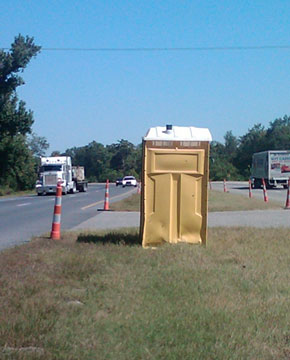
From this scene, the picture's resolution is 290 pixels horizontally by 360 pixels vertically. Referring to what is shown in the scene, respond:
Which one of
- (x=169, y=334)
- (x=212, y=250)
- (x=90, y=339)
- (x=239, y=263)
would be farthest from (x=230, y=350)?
(x=212, y=250)

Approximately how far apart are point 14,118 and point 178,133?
1770 inches

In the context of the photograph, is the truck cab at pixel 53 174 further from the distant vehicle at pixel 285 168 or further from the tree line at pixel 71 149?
the distant vehicle at pixel 285 168

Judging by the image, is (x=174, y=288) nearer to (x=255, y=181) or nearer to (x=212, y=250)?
(x=212, y=250)

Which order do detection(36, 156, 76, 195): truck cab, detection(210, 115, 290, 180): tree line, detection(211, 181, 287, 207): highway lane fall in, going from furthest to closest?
detection(210, 115, 290, 180): tree line, detection(36, 156, 76, 195): truck cab, detection(211, 181, 287, 207): highway lane

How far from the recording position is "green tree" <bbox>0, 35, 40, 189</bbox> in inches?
2003

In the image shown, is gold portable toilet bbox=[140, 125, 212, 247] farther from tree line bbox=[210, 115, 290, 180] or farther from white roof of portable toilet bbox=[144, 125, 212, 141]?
tree line bbox=[210, 115, 290, 180]

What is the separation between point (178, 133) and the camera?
36.2 ft

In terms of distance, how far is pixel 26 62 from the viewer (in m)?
51.3

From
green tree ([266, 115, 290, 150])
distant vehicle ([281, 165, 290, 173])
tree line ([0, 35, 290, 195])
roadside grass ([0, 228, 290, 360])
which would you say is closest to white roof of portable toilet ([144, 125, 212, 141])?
roadside grass ([0, 228, 290, 360])

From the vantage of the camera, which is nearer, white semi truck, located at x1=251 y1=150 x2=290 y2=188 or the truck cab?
the truck cab

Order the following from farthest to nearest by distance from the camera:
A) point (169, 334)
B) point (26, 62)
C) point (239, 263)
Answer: point (26, 62) < point (239, 263) < point (169, 334)

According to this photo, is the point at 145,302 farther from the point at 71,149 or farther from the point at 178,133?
the point at 71,149

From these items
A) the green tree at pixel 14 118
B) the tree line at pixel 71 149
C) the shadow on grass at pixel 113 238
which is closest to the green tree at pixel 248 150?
the tree line at pixel 71 149

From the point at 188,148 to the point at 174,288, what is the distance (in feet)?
12.5
